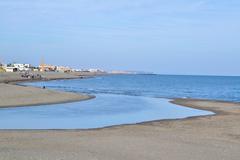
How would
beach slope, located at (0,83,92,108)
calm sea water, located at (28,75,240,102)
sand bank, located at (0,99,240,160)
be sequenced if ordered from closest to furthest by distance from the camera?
sand bank, located at (0,99,240,160), beach slope, located at (0,83,92,108), calm sea water, located at (28,75,240,102)

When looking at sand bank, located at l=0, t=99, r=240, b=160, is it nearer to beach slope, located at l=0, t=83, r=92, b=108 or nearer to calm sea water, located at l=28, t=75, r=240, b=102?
beach slope, located at l=0, t=83, r=92, b=108

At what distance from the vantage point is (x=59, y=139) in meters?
16.2

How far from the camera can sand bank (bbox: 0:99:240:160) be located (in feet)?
42.2

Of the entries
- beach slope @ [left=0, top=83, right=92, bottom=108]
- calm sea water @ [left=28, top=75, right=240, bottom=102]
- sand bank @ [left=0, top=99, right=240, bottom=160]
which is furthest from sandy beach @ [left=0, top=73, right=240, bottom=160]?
calm sea water @ [left=28, top=75, right=240, bottom=102]

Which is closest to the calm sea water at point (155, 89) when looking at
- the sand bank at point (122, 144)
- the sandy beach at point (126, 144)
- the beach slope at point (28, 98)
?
the beach slope at point (28, 98)

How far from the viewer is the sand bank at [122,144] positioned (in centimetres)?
1285

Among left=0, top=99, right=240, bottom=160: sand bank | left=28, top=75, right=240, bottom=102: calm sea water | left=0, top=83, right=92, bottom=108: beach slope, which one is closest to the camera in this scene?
left=0, top=99, right=240, bottom=160: sand bank

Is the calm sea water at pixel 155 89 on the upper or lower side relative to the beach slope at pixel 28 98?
lower

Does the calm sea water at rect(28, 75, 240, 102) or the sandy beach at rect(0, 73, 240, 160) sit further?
the calm sea water at rect(28, 75, 240, 102)

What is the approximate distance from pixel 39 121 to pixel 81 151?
10739 mm

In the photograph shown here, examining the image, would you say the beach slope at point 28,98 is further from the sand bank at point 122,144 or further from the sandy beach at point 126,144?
the sand bank at point 122,144

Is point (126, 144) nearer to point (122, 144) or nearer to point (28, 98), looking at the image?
point (122, 144)

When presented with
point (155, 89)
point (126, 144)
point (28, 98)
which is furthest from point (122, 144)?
point (155, 89)

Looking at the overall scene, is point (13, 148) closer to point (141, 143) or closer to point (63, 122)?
point (141, 143)
